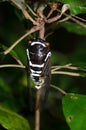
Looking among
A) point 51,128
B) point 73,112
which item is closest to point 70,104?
point 73,112

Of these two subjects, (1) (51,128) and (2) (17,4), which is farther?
(1) (51,128)

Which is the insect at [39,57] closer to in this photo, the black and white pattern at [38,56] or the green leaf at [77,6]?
the black and white pattern at [38,56]

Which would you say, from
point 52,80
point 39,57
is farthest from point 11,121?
point 52,80

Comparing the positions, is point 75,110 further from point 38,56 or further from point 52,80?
point 52,80

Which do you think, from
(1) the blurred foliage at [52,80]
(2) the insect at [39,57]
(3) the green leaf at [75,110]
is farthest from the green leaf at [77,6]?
(3) the green leaf at [75,110]

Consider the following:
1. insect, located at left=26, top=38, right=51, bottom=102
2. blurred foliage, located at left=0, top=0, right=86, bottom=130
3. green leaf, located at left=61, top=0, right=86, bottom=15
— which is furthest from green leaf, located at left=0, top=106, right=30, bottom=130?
green leaf, located at left=61, top=0, right=86, bottom=15

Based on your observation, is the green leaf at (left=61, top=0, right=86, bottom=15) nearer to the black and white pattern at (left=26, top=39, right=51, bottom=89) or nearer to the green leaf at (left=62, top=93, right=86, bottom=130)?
the black and white pattern at (left=26, top=39, right=51, bottom=89)

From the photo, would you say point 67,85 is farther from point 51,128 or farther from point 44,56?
point 44,56
